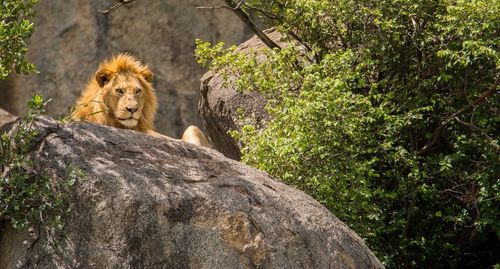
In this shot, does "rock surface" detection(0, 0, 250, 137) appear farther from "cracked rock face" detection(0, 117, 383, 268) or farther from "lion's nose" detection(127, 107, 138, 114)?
"cracked rock face" detection(0, 117, 383, 268)

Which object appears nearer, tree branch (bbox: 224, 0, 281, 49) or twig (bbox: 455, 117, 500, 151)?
twig (bbox: 455, 117, 500, 151)

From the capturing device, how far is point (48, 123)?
6.08m

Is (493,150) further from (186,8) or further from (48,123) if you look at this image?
(186,8)

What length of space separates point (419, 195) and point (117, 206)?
4.31 m

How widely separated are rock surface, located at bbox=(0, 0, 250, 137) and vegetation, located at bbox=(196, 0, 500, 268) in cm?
560

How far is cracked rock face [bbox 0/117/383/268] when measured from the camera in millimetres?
5645

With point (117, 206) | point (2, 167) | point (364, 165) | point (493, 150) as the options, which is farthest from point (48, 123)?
point (493, 150)

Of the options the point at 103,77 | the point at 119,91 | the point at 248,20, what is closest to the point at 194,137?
the point at 119,91

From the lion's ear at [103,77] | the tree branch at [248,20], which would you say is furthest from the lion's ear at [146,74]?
the tree branch at [248,20]

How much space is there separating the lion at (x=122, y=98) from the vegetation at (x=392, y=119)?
70 cm

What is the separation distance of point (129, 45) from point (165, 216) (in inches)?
387

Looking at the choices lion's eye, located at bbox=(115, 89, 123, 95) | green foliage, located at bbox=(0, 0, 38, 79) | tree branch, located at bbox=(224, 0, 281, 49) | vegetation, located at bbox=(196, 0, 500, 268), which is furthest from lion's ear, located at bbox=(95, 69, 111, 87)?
green foliage, located at bbox=(0, 0, 38, 79)

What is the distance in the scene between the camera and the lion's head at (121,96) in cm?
855

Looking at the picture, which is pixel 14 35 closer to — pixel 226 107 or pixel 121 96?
pixel 121 96
